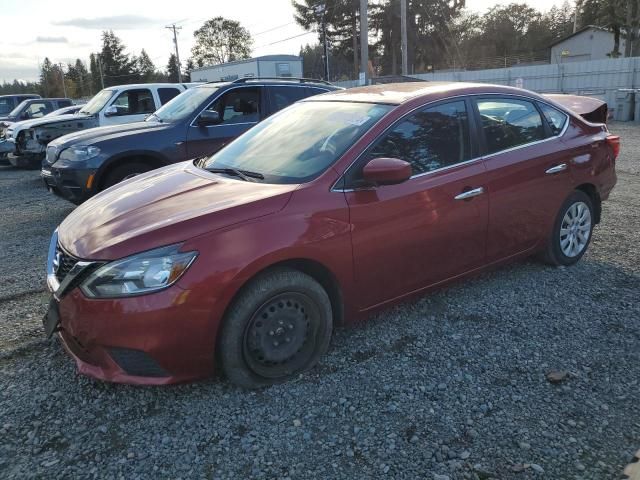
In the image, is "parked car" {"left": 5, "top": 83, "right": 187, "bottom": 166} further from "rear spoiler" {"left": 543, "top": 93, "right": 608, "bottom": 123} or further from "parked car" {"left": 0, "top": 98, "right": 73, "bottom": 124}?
"rear spoiler" {"left": 543, "top": 93, "right": 608, "bottom": 123}

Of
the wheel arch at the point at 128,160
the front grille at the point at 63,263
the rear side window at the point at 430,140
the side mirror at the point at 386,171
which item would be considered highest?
the rear side window at the point at 430,140

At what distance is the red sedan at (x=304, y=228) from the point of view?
107 inches

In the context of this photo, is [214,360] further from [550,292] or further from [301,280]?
[550,292]

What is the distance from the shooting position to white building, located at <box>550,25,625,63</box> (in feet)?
146

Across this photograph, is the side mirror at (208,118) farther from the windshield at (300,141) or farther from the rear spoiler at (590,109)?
the rear spoiler at (590,109)

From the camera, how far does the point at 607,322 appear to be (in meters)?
3.78

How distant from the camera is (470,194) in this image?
377cm

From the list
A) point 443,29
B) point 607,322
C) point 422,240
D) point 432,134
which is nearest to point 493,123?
point 432,134

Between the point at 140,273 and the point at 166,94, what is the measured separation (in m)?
9.42

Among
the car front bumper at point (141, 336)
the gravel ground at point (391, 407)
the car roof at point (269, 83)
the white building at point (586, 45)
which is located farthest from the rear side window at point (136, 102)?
the white building at point (586, 45)

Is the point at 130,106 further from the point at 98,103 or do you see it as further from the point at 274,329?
the point at 274,329

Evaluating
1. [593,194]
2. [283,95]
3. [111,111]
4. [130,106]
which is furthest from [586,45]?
[593,194]

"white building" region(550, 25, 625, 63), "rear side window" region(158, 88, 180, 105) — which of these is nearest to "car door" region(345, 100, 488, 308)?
"rear side window" region(158, 88, 180, 105)

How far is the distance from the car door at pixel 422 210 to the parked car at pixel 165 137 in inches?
124
